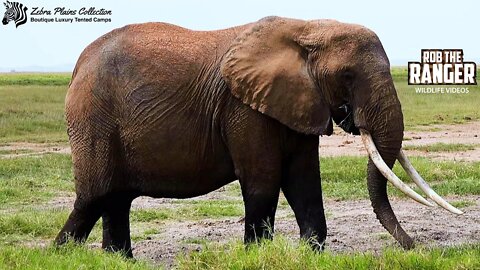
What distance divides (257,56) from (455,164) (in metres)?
8.51

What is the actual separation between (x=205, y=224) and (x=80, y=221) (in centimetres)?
295

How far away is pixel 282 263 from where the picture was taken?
6.55 metres

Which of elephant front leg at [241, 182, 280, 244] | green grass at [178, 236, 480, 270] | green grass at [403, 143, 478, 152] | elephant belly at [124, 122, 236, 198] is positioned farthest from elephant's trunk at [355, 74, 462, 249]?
green grass at [403, 143, 478, 152]

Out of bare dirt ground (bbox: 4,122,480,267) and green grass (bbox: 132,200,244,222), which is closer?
bare dirt ground (bbox: 4,122,480,267)

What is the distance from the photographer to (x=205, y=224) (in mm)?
10805

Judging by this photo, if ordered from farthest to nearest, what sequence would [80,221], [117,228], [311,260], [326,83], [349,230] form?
[349,230] → [117,228] → [80,221] → [326,83] → [311,260]

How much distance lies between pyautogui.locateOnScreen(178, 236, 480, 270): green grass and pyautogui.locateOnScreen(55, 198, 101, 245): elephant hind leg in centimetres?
143

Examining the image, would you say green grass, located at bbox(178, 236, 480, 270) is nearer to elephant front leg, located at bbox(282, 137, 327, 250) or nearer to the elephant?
the elephant

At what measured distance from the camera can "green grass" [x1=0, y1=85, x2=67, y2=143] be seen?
78.5ft

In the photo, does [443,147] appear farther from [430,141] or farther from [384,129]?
[384,129]

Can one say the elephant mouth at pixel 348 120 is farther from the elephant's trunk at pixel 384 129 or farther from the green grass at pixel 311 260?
the green grass at pixel 311 260

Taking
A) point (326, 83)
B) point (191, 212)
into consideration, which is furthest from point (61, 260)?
point (191, 212)

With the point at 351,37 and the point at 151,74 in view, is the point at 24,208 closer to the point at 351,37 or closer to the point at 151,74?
the point at 151,74

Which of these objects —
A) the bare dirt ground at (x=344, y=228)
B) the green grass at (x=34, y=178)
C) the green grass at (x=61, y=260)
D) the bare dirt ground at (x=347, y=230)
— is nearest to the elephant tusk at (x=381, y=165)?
the bare dirt ground at (x=344, y=228)
